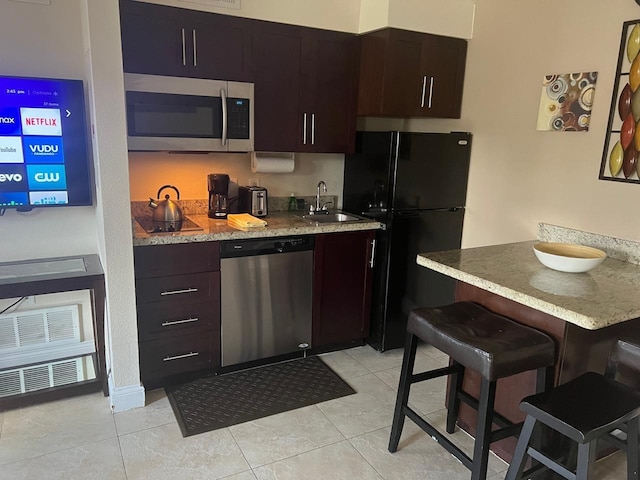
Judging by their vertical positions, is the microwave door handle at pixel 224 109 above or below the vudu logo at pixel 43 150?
above

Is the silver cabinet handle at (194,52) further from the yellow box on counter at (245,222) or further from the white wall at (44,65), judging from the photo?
the yellow box on counter at (245,222)

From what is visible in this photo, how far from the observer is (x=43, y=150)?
2604 mm

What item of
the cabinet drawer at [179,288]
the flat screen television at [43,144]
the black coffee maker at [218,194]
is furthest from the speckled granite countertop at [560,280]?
the flat screen television at [43,144]

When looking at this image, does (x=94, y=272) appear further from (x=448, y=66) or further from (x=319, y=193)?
(x=448, y=66)

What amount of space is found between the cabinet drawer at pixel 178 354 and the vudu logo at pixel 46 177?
3.24 feet

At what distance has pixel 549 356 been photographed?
1938 millimetres

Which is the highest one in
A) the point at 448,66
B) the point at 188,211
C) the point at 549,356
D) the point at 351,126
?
the point at 448,66

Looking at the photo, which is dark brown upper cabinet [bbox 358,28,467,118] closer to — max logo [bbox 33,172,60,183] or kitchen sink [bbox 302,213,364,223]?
kitchen sink [bbox 302,213,364,223]

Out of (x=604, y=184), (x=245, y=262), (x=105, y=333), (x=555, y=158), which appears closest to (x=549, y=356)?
(x=604, y=184)

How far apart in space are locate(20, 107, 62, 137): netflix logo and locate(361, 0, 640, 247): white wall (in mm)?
2474

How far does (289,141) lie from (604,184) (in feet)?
6.01

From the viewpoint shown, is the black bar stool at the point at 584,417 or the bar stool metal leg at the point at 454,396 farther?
the bar stool metal leg at the point at 454,396

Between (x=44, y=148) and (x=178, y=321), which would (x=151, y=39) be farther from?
(x=178, y=321)

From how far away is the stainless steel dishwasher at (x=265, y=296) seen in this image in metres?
2.92
